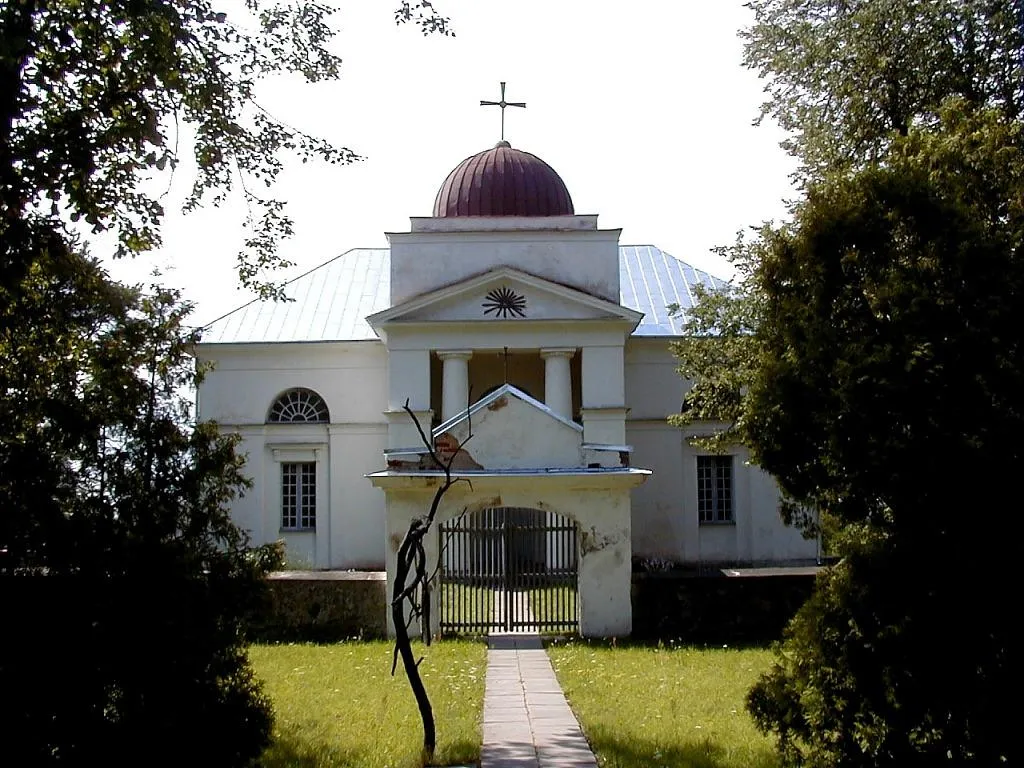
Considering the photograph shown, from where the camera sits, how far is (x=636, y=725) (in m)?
9.80

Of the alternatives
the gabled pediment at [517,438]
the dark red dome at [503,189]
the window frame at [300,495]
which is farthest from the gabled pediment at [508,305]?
the gabled pediment at [517,438]

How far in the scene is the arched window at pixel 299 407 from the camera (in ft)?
89.2

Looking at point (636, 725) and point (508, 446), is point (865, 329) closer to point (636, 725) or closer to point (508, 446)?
point (636, 725)

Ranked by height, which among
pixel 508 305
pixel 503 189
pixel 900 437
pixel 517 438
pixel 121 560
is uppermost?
pixel 503 189

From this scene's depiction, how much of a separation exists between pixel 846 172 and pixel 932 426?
251 centimetres

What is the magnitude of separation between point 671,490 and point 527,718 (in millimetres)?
17204

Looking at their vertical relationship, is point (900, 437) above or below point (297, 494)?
above

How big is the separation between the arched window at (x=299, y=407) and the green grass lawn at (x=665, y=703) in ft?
44.9

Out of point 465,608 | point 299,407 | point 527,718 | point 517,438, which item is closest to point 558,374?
point 299,407

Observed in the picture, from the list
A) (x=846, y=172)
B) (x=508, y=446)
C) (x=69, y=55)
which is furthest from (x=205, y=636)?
(x=508, y=446)

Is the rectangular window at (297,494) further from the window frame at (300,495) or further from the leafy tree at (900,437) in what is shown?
the leafy tree at (900,437)

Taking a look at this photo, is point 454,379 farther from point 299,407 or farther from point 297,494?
point 297,494

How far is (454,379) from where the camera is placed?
81.3 feet

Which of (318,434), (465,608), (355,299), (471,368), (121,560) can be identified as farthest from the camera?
(355,299)
